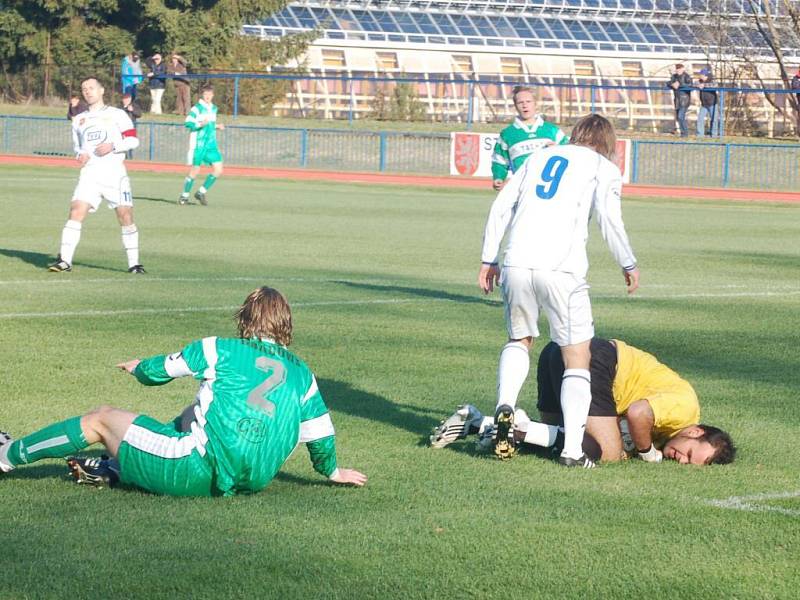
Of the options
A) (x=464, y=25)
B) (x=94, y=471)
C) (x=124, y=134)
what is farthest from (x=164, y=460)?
(x=464, y=25)

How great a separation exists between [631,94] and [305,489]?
41.9m

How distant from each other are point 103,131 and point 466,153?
27.3 meters

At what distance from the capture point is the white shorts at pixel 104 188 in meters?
15.1

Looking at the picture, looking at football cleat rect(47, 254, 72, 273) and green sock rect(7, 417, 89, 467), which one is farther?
football cleat rect(47, 254, 72, 273)

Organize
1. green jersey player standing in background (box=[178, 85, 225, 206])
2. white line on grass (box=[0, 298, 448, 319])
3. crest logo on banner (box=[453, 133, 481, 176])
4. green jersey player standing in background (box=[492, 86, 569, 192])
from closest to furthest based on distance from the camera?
1. white line on grass (box=[0, 298, 448, 319])
2. green jersey player standing in background (box=[492, 86, 569, 192])
3. green jersey player standing in background (box=[178, 85, 225, 206])
4. crest logo on banner (box=[453, 133, 481, 176])

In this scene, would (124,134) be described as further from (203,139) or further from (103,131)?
(203,139)

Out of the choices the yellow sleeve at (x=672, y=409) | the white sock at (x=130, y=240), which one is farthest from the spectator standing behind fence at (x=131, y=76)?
the yellow sleeve at (x=672, y=409)

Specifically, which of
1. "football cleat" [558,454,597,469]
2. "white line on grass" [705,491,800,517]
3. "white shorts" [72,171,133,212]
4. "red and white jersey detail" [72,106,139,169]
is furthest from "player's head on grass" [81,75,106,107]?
"white line on grass" [705,491,800,517]

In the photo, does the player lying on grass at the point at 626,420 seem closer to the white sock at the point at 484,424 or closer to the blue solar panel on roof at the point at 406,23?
the white sock at the point at 484,424

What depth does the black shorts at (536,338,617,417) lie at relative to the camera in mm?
7305

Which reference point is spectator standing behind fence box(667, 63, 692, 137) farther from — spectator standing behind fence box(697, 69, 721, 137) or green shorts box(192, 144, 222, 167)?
green shorts box(192, 144, 222, 167)

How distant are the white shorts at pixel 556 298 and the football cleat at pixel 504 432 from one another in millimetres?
470

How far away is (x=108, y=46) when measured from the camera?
53.1m

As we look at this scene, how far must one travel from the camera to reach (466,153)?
41625 mm
